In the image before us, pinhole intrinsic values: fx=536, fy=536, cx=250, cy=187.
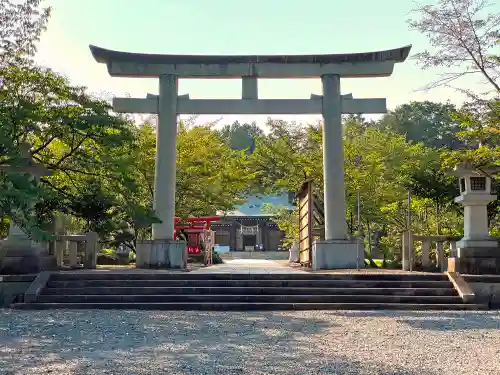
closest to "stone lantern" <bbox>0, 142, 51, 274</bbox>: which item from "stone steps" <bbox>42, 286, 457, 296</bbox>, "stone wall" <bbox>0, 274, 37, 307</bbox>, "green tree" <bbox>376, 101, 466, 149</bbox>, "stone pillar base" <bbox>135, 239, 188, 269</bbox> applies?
"stone wall" <bbox>0, 274, 37, 307</bbox>

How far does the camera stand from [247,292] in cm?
1021

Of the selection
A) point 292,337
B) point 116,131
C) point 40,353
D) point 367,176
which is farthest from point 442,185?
point 40,353

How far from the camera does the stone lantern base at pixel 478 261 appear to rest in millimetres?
11773

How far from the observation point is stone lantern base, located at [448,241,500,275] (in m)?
11.8

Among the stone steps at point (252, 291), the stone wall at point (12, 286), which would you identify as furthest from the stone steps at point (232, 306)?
the stone wall at point (12, 286)

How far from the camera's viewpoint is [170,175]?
1458 cm

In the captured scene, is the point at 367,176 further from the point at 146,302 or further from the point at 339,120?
the point at 146,302

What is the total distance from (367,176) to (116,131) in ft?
29.9

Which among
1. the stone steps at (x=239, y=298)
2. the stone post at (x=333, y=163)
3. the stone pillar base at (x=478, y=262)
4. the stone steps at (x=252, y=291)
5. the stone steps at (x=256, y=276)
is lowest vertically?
the stone steps at (x=239, y=298)

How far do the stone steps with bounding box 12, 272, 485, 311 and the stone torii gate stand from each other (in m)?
3.97

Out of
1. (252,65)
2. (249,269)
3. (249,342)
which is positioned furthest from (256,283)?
(252,65)

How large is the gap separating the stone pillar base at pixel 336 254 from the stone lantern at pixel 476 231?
8.22 feet

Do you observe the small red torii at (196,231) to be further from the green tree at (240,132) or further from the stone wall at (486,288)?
the green tree at (240,132)

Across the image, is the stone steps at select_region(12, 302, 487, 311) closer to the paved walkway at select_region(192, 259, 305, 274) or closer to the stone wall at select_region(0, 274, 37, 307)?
the stone wall at select_region(0, 274, 37, 307)
